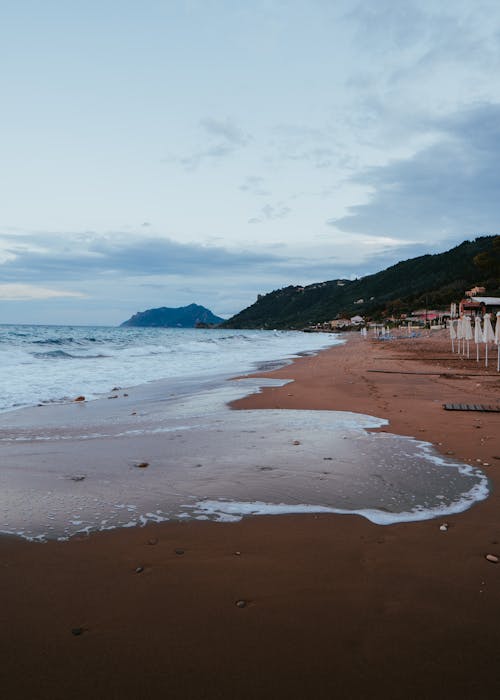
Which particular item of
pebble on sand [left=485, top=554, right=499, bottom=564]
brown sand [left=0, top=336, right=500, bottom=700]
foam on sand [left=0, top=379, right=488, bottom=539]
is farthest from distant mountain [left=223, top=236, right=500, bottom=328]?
brown sand [left=0, top=336, right=500, bottom=700]

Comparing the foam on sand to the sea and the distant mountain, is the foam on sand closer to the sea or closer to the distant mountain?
the sea

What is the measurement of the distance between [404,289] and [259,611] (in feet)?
484

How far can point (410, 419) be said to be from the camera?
7.30 metres

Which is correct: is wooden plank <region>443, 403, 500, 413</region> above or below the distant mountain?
Result: below

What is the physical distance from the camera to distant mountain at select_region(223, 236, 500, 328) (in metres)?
94.4

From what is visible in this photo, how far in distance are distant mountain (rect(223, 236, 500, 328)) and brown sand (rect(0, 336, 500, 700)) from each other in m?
48.6

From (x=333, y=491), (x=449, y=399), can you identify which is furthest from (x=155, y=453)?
(x=449, y=399)

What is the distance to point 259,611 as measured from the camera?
229 centimetres

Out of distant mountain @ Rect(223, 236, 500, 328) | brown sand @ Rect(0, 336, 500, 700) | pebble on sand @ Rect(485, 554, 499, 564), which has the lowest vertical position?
pebble on sand @ Rect(485, 554, 499, 564)

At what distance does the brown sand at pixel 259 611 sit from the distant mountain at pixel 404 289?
4862cm

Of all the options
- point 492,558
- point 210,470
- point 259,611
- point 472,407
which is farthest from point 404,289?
point 259,611

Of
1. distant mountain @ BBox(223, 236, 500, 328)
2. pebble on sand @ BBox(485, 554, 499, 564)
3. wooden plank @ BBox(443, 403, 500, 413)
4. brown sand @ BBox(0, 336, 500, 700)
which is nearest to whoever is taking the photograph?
Result: brown sand @ BBox(0, 336, 500, 700)

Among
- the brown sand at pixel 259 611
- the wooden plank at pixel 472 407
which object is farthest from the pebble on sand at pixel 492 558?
the wooden plank at pixel 472 407

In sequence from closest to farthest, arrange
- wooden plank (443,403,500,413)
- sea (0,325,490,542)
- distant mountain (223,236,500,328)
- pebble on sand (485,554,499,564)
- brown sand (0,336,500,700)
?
1. brown sand (0,336,500,700)
2. pebble on sand (485,554,499,564)
3. sea (0,325,490,542)
4. wooden plank (443,403,500,413)
5. distant mountain (223,236,500,328)
